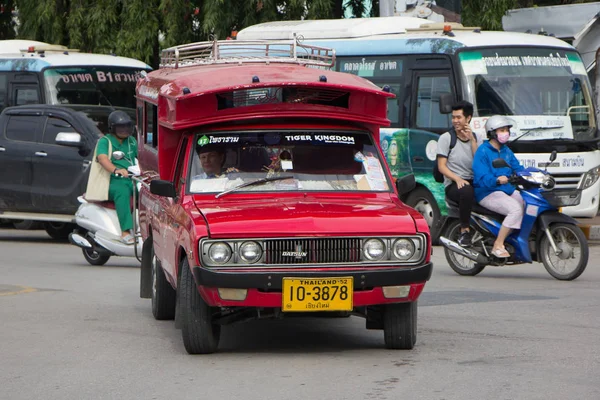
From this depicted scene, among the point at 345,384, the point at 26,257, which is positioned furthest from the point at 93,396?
the point at 26,257

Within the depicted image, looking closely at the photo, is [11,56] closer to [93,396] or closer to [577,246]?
[577,246]

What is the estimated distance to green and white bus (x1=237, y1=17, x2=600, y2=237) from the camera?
17.9 metres

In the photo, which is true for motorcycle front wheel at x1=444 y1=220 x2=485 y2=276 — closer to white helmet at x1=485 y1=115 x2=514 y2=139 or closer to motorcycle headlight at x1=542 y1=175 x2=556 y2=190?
motorcycle headlight at x1=542 y1=175 x2=556 y2=190

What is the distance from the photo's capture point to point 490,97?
1791cm

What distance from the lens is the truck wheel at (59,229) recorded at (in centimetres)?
1992

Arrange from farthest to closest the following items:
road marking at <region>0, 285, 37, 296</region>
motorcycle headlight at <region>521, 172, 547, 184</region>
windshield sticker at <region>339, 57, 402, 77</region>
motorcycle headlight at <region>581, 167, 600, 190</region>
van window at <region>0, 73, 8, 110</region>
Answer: van window at <region>0, 73, 8, 110</region>
windshield sticker at <region>339, 57, 402, 77</region>
motorcycle headlight at <region>581, 167, 600, 190</region>
motorcycle headlight at <region>521, 172, 547, 184</region>
road marking at <region>0, 285, 37, 296</region>

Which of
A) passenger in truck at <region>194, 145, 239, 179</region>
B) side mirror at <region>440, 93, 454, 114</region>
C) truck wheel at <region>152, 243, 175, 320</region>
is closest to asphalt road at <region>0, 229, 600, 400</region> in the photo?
truck wheel at <region>152, 243, 175, 320</region>

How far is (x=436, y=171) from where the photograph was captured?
13930 millimetres

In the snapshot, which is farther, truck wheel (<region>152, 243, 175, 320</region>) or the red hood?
truck wheel (<region>152, 243, 175, 320</region>)

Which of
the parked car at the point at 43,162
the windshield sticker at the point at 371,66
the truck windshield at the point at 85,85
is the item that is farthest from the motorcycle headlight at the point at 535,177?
the truck windshield at the point at 85,85

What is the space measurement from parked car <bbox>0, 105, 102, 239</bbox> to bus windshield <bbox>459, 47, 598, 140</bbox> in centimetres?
541

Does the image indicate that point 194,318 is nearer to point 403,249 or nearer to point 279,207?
point 279,207

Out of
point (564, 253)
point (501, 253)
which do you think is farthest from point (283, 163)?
point (564, 253)

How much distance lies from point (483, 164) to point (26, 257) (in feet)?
21.6
